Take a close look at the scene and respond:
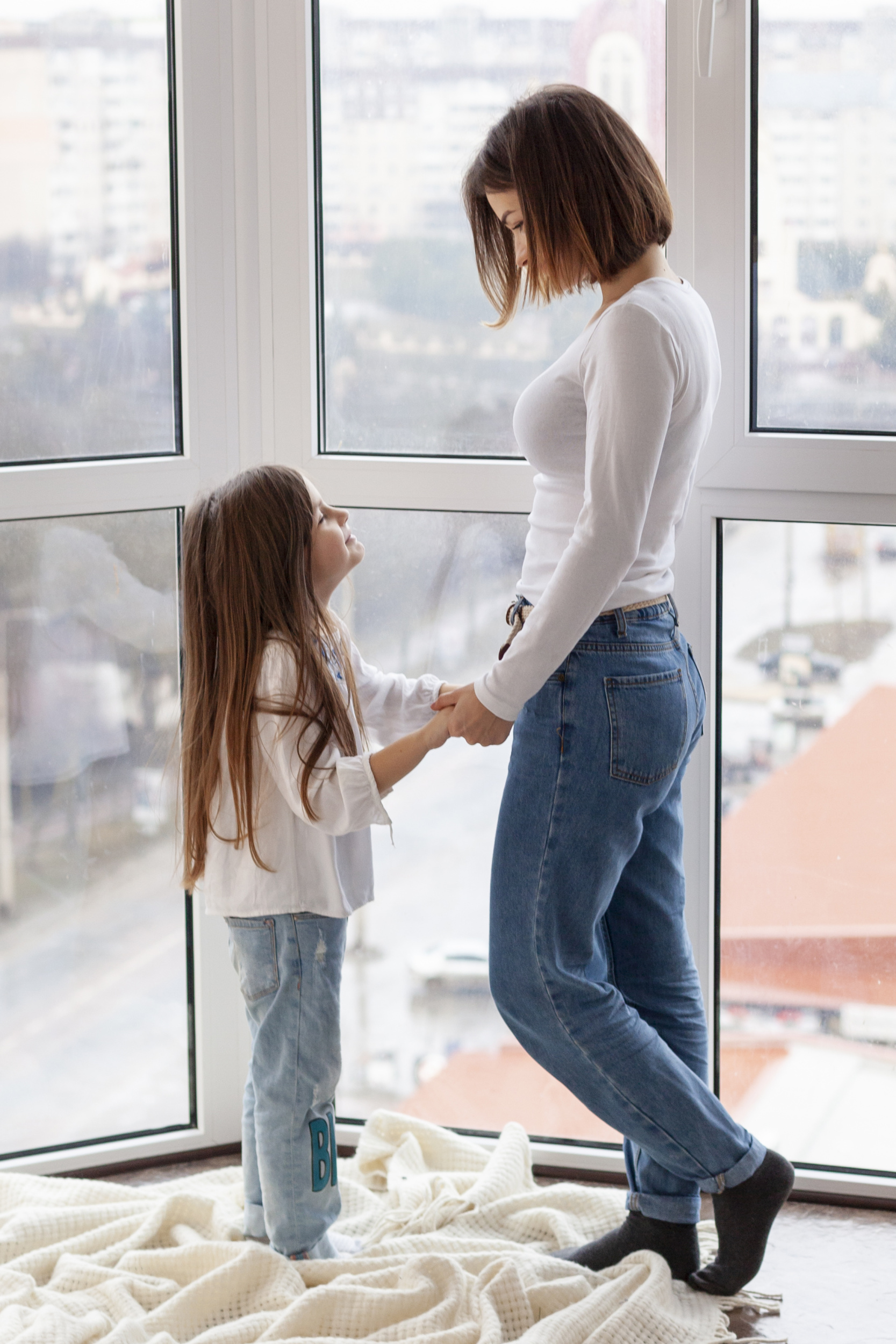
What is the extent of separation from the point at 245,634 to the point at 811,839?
2.82 feet

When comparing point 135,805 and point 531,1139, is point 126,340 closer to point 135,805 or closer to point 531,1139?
point 135,805

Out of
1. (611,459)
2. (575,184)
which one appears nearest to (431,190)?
(575,184)

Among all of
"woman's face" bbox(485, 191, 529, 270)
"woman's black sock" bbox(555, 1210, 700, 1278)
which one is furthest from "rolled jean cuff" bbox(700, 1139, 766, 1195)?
"woman's face" bbox(485, 191, 529, 270)

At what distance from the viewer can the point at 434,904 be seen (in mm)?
1993

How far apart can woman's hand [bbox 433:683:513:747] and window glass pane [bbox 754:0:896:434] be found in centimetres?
63

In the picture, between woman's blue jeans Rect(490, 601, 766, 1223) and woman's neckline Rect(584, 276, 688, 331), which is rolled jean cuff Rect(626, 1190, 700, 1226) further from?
woman's neckline Rect(584, 276, 688, 331)

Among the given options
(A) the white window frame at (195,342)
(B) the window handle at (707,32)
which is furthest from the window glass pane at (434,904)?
(B) the window handle at (707,32)

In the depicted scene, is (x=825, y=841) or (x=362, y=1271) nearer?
(x=362, y=1271)

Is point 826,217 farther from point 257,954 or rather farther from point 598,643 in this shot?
point 257,954

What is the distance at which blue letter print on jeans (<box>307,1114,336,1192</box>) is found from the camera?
1.62 meters

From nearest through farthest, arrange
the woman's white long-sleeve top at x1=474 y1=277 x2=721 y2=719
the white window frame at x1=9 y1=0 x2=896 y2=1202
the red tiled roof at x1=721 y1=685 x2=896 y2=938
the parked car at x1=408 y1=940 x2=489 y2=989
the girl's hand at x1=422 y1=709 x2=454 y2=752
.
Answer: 1. the woman's white long-sleeve top at x1=474 y1=277 x2=721 y2=719
2. the girl's hand at x1=422 y1=709 x2=454 y2=752
3. the white window frame at x1=9 y1=0 x2=896 y2=1202
4. the red tiled roof at x1=721 y1=685 x2=896 y2=938
5. the parked car at x1=408 y1=940 x2=489 y2=989

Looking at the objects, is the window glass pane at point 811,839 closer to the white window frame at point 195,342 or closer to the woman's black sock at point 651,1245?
the woman's black sock at point 651,1245

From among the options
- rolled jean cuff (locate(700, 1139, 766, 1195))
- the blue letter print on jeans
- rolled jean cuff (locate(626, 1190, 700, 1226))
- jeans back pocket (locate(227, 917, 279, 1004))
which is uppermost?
jeans back pocket (locate(227, 917, 279, 1004))

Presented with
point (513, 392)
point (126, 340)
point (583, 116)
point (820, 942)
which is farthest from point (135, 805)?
point (583, 116)
